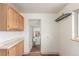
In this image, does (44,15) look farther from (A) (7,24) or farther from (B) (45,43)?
(A) (7,24)

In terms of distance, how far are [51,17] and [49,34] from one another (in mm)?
946

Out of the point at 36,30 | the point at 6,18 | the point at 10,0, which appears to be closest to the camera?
the point at 10,0

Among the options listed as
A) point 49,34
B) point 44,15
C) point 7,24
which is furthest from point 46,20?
point 7,24

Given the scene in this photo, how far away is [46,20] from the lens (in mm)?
6727

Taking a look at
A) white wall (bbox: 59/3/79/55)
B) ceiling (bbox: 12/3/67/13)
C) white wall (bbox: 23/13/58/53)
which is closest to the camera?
white wall (bbox: 59/3/79/55)

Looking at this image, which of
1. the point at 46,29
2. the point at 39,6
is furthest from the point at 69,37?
the point at 46,29

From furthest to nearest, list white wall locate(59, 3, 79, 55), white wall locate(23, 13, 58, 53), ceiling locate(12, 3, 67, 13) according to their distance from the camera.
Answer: white wall locate(23, 13, 58, 53) → ceiling locate(12, 3, 67, 13) → white wall locate(59, 3, 79, 55)

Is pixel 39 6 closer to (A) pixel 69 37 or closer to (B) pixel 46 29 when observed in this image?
(A) pixel 69 37

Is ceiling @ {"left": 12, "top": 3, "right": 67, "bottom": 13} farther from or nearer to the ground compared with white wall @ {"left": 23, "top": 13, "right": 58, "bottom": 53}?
farther from the ground

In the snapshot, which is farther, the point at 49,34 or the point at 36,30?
the point at 36,30

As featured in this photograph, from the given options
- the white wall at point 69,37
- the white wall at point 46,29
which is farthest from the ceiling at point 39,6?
the white wall at point 46,29

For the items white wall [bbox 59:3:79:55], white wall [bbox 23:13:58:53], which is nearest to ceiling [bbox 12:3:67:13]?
white wall [bbox 59:3:79:55]

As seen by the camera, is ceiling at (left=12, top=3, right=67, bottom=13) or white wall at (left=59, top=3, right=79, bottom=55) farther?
ceiling at (left=12, top=3, right=67, bottom=13)

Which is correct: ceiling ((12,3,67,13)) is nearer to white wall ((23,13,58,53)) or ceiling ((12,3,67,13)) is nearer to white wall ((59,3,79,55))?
white wall ((59,3,79,55))
